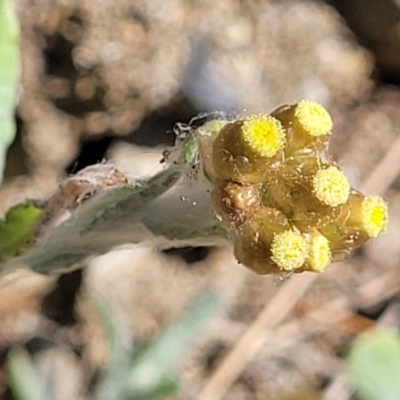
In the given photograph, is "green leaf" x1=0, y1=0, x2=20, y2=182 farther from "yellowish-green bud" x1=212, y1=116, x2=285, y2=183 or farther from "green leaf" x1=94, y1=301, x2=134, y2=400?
→ "green leaf" x1=94, y1=301, x2=134, y2=400

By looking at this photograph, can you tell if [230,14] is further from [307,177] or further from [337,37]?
[307,177]

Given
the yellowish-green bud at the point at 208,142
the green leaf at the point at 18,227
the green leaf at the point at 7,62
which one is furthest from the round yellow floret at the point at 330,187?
the green leaf at the point at 7,62

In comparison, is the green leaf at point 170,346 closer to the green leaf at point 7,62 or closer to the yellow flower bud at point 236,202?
the green leaf at point 7,62

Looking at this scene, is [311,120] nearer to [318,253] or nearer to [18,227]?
[318,253]

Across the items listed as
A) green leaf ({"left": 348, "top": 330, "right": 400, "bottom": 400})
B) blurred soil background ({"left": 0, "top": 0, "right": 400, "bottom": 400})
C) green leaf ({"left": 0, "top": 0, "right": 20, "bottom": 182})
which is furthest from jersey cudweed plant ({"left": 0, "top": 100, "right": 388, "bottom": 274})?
green leaf ({"left": 348, "top": 330, "right": 400, "bottom": 400})

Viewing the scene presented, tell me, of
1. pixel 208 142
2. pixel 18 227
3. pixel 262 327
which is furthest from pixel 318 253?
pixel 262 327
